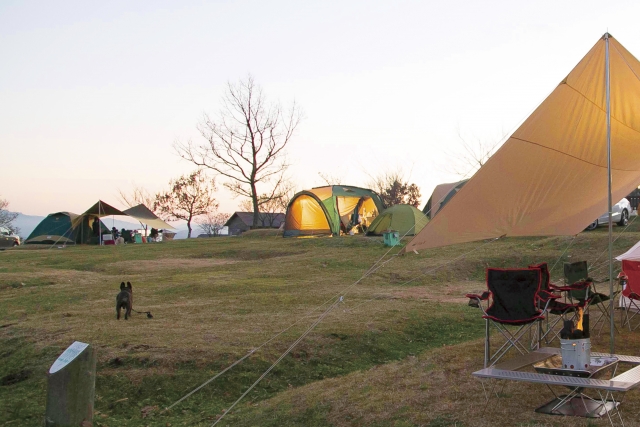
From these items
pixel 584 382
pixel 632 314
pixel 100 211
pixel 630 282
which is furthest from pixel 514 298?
pixel 100 211

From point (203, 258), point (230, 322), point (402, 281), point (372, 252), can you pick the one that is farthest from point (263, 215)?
point (230, 322)

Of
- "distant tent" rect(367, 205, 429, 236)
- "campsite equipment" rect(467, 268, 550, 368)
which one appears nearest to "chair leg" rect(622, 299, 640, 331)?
"campsite equipment" rect(467, 268, 550, 368)

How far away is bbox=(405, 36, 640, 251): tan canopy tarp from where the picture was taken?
629 cm

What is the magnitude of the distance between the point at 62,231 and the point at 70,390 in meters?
24.8

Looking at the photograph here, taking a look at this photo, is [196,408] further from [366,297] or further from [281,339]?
[366,297]

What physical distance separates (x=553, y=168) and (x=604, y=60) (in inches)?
46.9

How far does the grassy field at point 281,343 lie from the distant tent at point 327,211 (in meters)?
8.56

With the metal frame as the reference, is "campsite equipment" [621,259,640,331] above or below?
above

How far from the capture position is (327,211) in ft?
77.8

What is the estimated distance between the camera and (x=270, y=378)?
688 centimetres

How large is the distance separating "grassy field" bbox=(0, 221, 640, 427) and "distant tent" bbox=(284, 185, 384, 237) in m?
8.56

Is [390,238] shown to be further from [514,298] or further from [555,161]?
[514,298]

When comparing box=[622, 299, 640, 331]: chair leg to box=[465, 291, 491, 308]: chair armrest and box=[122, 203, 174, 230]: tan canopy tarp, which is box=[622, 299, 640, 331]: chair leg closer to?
box=[465, 291, 491, 308]: chair armrest

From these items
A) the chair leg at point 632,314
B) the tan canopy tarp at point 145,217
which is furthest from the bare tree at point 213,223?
the chair leg at point 632,314
